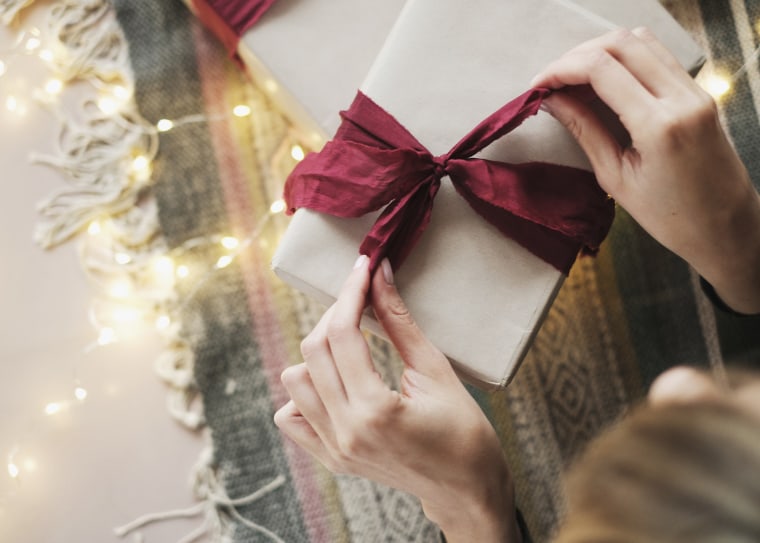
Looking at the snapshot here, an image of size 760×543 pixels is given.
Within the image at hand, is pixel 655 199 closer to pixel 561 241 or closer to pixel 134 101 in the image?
pixel 561 241

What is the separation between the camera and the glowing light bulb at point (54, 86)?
3.60 ft

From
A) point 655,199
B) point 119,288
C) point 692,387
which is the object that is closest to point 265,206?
point 119,288

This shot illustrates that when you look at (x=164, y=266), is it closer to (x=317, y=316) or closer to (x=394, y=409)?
(x=317, y=316)

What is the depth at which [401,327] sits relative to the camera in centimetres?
73

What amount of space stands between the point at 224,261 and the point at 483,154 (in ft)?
1.56

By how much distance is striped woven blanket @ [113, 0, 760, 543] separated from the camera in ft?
3.38

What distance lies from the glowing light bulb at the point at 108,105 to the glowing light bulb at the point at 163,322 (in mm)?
317

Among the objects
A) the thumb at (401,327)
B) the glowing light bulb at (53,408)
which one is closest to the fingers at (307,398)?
the thumb at (401,327)

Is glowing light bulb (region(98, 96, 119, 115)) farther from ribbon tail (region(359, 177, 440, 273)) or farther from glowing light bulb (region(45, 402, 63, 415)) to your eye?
ribbon tail (region(359, 177, 440, 273))

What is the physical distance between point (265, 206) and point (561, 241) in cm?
50

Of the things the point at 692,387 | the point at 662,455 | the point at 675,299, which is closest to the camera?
the point at 662,455

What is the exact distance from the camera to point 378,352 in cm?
104

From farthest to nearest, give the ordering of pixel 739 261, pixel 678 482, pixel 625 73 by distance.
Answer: pixel 739 261
pixel 625 73
pixel 678 482

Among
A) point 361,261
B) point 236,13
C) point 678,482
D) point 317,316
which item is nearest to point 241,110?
point 236,13
